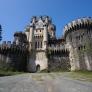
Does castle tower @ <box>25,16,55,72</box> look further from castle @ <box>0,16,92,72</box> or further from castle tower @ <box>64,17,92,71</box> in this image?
castle tower @ <box>64,17,92,71</box>

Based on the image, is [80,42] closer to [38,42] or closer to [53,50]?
[53,50]

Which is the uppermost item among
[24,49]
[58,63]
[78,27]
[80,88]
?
[78,27]

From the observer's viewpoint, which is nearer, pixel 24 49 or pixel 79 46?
pixel 79 46

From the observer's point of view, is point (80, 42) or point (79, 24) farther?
point (79, 24)

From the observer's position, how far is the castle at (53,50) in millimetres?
52419

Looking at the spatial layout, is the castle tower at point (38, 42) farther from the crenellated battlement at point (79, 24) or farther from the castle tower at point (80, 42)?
the crenellated battlement at point (79, 24)

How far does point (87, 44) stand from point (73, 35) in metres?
5.34

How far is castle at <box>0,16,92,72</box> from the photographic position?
172 ft

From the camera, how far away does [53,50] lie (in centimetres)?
5681

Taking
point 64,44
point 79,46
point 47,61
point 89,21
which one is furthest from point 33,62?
point 89,21

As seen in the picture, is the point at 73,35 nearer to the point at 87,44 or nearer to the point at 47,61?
the point at 87,44

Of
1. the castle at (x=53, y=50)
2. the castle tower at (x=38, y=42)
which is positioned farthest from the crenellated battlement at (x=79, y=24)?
the castle tower at (x=38, y=42)

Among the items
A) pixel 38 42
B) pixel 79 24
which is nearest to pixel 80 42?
pixel 79 24

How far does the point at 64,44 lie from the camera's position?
58406 mm
